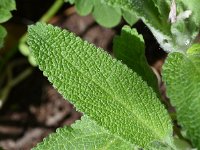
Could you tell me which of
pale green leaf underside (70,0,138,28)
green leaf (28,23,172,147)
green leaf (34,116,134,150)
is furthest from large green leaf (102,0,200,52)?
pale green leaf underside (70,0,138,28)

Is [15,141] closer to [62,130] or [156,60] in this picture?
[156,60]

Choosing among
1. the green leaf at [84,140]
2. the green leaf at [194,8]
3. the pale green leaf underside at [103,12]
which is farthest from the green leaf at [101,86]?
the pale green leaf underside at [103,12]

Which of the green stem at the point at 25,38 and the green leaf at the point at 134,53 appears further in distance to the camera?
the green stem at the point at 25,38

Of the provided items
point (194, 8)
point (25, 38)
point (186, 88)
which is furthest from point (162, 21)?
point (25, 38)

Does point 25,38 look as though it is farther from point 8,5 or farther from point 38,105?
point 8,5

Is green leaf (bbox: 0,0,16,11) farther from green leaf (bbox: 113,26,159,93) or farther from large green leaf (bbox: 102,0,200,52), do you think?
large green leaf (bbox: 102,0,200,52)

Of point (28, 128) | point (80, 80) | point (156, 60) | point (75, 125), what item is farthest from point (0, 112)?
point (80, 80)

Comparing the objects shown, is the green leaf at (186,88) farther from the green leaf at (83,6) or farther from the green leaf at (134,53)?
the green leaf at (83,6)
